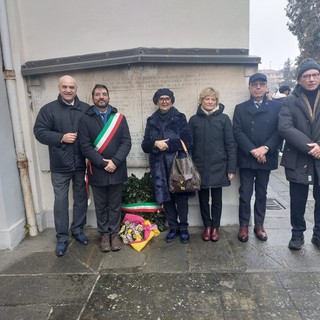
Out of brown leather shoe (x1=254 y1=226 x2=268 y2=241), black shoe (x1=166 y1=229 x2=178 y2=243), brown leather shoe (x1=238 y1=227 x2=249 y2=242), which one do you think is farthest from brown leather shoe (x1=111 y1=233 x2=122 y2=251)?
brown leather shoe (x1=254 y1=226 x2=268 y2=241)

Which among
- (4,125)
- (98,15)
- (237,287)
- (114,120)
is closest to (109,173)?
(114,120)

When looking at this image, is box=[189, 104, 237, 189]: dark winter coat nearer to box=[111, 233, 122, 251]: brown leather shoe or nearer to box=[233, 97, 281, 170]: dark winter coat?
box=[233, 97, 281, 170]: dark winter coat

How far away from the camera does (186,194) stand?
378 centimetres

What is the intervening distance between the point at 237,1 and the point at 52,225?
416cm

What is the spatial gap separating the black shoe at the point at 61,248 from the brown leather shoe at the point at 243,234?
7.47ft

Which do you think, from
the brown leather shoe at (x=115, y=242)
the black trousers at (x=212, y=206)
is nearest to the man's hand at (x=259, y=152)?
the black trousers at (x=212, y=206)

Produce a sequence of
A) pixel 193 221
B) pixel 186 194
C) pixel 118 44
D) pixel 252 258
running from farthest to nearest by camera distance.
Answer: pixel 193 221 → pixel 118 44 → pixel 186 194 → pixel 252 258

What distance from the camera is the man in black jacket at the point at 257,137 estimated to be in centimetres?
363

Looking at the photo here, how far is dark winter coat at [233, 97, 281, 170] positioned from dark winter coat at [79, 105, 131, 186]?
1450mm

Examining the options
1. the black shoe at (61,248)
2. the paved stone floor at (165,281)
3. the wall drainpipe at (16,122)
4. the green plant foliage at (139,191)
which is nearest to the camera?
the paved stone floor at (165,281)

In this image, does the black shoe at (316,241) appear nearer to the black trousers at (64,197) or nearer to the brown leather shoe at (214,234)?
the brown leather shoe at (214,234)

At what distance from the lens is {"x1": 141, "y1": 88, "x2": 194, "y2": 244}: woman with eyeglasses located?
3.62 metres

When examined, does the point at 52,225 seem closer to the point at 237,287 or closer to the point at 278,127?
the point at 237,287

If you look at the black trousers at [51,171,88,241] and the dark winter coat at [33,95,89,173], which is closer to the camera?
the dark winter coat at [33,95,89,173]
